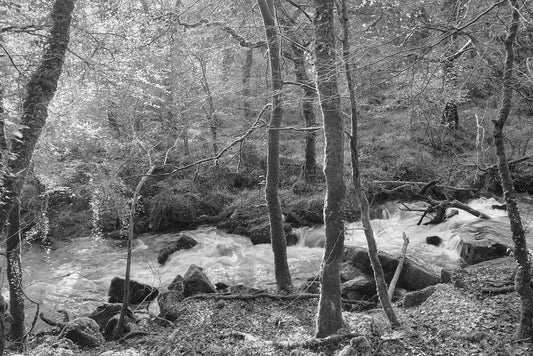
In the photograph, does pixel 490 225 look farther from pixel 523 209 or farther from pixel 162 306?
pixel 162 306

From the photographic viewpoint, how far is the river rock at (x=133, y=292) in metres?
11.1

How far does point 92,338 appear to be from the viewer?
321 inches

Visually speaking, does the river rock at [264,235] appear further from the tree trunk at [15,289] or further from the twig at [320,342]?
the twig at [320,342]

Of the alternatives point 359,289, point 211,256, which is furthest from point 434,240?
point 211,256

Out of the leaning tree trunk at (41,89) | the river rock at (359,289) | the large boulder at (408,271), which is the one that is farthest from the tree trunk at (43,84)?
the large boulder at (408,271)

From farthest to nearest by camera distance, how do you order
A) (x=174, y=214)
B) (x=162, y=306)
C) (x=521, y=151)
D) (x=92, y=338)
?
(x=174, y=214) → (x=521, y=151) → (x=162, y=306) → (x=92, y=338)

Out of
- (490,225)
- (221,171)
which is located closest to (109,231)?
(221,171)

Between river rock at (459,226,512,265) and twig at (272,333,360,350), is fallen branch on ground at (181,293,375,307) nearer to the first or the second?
twig at (272,333,360,350)

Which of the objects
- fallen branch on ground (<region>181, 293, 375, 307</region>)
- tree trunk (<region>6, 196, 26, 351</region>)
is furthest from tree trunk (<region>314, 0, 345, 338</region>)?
tree trunk (<region>6, 196, 26, 351</region>)

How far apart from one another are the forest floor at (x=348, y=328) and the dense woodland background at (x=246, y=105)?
1.69 m

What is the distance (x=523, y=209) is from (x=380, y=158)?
662 cm

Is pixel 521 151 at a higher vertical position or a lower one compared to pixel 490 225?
higher

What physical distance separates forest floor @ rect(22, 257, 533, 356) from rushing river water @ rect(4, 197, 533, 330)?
8.25 ft

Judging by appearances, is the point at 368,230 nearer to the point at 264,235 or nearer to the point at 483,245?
the point at 483,245
